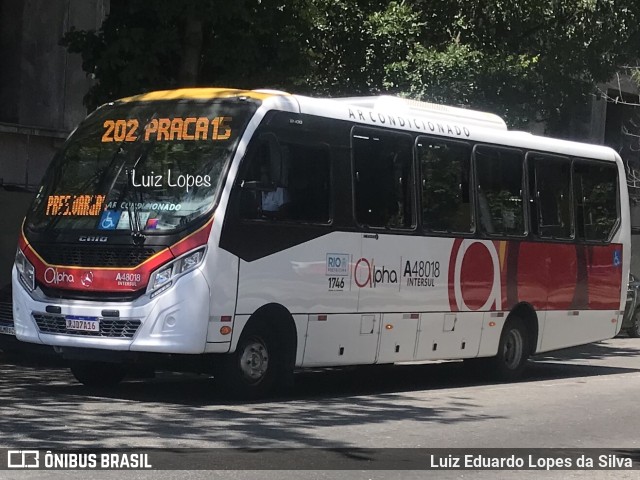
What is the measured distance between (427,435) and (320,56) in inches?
455

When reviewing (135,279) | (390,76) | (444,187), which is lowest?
(135,279)

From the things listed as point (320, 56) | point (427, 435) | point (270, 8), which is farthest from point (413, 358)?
point (320, 56)

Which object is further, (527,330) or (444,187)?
(527,330)

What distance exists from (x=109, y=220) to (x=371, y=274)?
3.22 m

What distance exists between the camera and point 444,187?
15586mm

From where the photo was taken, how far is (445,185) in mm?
15609

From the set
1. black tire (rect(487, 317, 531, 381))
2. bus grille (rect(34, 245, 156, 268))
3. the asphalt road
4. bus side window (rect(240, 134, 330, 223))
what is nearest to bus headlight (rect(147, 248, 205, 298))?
bus grille (rect(34, 245, 156, 268))

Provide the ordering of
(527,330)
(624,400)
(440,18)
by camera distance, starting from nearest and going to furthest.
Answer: (624,400) → (527,330) → (440,18)

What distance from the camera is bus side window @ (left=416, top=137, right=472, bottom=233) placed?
50.0ft

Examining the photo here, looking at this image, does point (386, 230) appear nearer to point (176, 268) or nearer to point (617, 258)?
point (176, 268)

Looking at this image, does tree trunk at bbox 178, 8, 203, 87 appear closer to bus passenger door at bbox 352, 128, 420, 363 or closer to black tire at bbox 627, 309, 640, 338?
Answer: bus passenger door at bbox 352, 128, 420, 363

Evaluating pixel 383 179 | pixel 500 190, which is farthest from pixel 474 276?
pixel 383 179

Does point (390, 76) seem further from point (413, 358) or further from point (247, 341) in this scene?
point (247, 341)

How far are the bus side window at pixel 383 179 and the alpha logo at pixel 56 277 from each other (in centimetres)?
331
